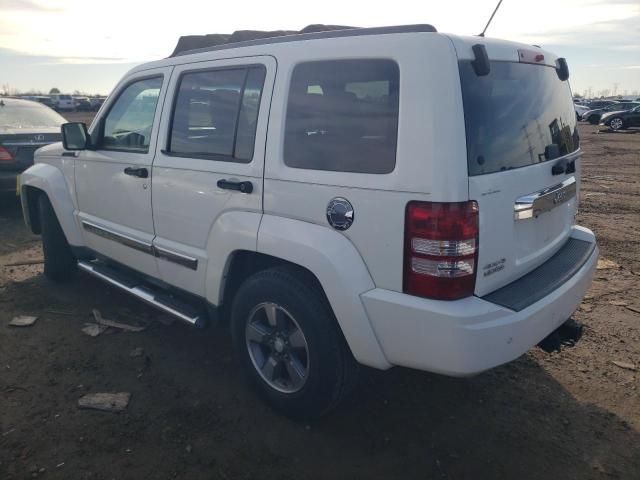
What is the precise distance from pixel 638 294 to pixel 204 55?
428cm

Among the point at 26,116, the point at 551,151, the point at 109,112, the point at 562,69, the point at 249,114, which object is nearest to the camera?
the point at 551,151

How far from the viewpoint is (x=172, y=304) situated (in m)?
3.49

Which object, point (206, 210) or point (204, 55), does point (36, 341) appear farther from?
point (204, 55)

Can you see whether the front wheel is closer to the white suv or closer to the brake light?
the white suv

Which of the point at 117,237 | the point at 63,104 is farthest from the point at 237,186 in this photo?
the point at 63,104

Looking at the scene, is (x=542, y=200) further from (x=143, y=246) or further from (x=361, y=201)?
(x=143, y=246)

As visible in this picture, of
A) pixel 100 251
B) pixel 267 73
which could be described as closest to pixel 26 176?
pixel 100 251

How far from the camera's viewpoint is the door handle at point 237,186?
2760 millimetres

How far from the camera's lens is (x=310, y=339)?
261 centimetres

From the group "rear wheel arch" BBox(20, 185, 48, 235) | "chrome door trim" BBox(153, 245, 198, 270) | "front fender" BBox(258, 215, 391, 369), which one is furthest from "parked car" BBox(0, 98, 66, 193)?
"front fender" BBox(258, 215, 391, 369)

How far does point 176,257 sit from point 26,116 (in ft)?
21.2

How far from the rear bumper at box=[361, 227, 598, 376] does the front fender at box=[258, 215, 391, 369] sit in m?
0.05

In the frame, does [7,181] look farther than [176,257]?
Yes

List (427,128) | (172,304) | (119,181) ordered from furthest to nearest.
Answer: (119,181) → (172,304) → (427,128)
